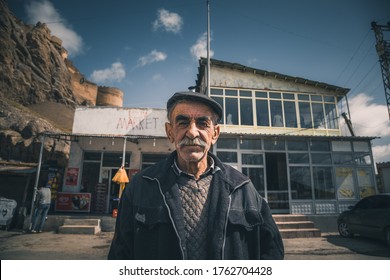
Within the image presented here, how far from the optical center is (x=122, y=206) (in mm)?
1846

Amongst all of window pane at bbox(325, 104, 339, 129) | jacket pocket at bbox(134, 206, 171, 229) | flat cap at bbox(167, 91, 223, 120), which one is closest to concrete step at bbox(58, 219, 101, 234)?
jacket pocket at bbox(134, 206, 171, 229)

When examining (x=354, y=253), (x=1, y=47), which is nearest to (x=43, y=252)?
(x=354, y=253)

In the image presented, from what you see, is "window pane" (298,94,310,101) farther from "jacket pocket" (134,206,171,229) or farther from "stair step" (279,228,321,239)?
"jacket pocket" (134,206,171,229)

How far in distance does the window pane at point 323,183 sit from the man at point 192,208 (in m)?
10.8

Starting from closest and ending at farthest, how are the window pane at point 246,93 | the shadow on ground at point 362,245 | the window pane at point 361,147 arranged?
the shadow on ground at point 362,245
the window pane at point 361,147
the window pane at point 246,93

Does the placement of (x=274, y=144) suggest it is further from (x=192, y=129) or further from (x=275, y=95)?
(x=192, y=129)

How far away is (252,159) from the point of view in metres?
11.2

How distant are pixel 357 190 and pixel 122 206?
13.3 meters

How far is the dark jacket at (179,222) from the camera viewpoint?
1643mm

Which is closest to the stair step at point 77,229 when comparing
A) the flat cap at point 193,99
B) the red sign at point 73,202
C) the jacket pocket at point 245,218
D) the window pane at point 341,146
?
the red sign at point 73,202

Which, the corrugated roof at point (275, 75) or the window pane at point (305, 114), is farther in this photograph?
the corrugated roof at point (275, 75)

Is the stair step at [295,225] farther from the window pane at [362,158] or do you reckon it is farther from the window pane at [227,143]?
the window pane at [362,158]

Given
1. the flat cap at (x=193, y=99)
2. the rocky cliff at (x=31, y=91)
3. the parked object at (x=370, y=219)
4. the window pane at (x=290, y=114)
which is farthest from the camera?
the rocky cliff at (x=31, y=91)
